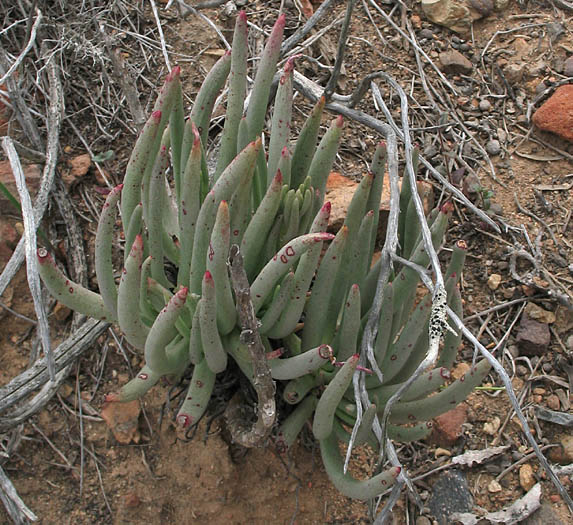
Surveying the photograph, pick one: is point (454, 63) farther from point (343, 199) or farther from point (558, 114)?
point (343, 199)

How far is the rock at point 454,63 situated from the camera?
3.16 meters

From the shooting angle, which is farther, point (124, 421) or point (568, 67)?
point (568, 67)

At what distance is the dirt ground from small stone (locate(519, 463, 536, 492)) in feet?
0.06

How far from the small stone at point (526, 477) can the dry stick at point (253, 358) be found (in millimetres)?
1054

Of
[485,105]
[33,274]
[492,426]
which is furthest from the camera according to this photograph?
[485,105]

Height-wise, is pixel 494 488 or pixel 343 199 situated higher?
pixel 343 199

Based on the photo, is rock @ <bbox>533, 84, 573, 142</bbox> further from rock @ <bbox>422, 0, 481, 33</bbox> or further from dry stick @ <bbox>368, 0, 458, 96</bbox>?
rock @ <bbox>422, 0, 481, 33</bbox>

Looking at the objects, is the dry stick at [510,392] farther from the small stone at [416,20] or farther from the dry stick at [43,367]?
the small stone at [416,20]

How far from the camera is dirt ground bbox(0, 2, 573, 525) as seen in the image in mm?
2205

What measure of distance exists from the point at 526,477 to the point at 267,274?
136 cm

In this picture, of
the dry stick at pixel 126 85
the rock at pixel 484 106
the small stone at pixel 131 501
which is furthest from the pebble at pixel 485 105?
the small stone at pixel 131 501

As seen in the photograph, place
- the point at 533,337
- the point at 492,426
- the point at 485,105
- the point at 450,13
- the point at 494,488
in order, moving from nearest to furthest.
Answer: the point at 494,488 → the point at 492,426 → the point at 533,337 → the point at 485,105 → the point at 450,13

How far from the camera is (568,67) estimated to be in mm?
3078

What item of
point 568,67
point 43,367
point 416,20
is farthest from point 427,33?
point 43,367
